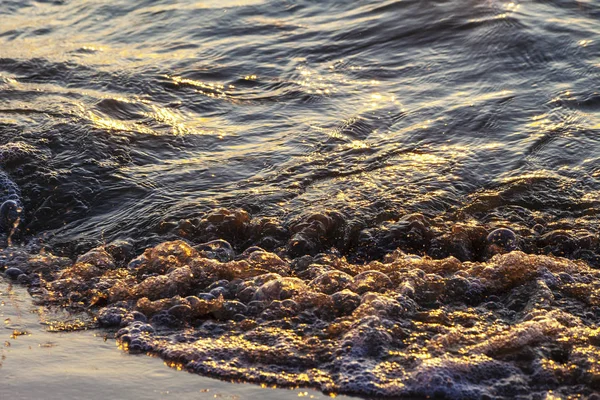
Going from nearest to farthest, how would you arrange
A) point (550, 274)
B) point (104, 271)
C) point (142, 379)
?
point (142, 379) < point (550, 274) < point (104, 271)

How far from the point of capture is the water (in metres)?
3.66

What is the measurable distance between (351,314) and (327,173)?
164cm

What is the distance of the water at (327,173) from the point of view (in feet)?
12.0

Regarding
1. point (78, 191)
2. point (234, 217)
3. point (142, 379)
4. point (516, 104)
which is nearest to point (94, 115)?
point (78, 191)

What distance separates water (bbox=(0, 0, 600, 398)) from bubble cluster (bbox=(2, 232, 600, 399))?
0.04ft

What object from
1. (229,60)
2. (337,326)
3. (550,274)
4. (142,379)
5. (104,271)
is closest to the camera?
Result: (142,379)

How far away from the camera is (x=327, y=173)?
5.23m

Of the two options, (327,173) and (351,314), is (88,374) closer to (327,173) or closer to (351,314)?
(351,314)

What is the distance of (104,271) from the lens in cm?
Answer: 429

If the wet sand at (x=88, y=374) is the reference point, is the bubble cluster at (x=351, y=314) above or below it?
below

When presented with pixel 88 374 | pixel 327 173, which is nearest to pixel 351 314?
pixel 88 374

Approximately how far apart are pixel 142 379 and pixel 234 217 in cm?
160

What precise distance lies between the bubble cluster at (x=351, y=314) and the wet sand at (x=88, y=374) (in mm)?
79

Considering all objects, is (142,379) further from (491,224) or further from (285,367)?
(491,224)
